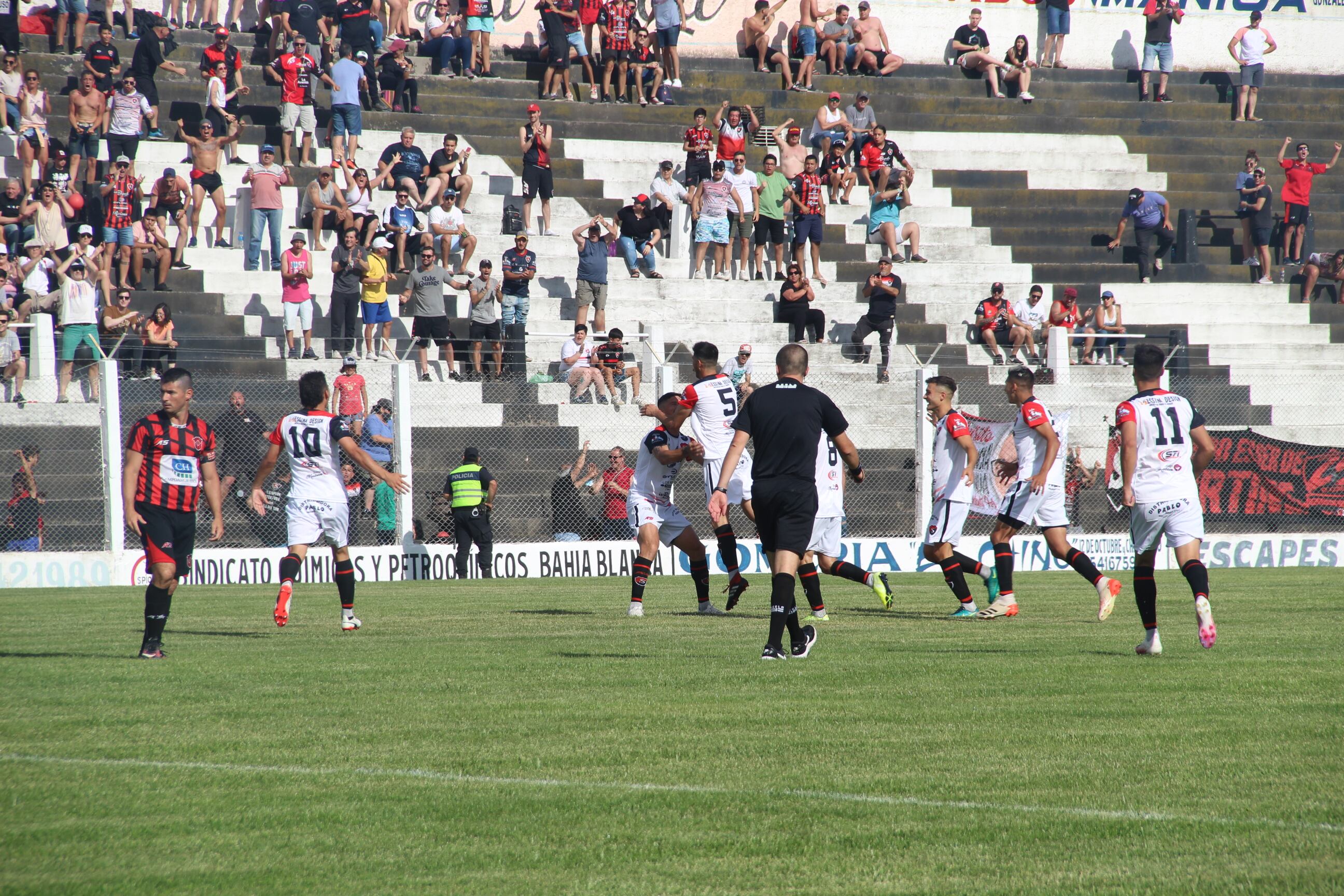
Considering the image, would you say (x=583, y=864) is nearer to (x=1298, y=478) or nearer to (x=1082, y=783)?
(x=1082, y=783)

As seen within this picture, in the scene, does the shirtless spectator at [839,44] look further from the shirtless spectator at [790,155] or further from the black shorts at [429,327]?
the black shorts at [429,327]

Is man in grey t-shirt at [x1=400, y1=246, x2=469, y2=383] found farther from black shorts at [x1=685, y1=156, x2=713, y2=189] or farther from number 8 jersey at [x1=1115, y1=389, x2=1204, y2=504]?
number 8 jersey at [x1=1115, y1=389, x2=1204, y2=504]

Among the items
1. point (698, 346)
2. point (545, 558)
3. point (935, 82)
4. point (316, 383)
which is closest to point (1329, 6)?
point (935, 82)

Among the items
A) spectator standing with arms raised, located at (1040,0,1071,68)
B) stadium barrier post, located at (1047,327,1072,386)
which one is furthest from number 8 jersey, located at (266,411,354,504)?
spectator standing with arms raised, located at (1040,0,1071,68)

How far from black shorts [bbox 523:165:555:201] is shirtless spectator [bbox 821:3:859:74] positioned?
9.33m

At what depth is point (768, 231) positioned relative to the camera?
2878cm

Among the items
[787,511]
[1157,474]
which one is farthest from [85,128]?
[1157,474]

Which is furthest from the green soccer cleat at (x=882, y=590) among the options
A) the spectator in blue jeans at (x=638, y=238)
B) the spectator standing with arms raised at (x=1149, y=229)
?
the spectator standing with arms raised at (x=1149, y=229)

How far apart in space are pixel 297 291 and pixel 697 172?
8.88m

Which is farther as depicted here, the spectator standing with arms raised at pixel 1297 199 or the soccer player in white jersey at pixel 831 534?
the spectator standing with arms raised at pixel 1297 199

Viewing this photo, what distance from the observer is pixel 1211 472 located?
23.1 metres

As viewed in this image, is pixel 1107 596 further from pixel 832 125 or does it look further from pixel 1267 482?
pixel 832 125

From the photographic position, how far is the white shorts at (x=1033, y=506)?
13.9 metres

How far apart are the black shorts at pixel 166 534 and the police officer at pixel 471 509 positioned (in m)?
10.2
